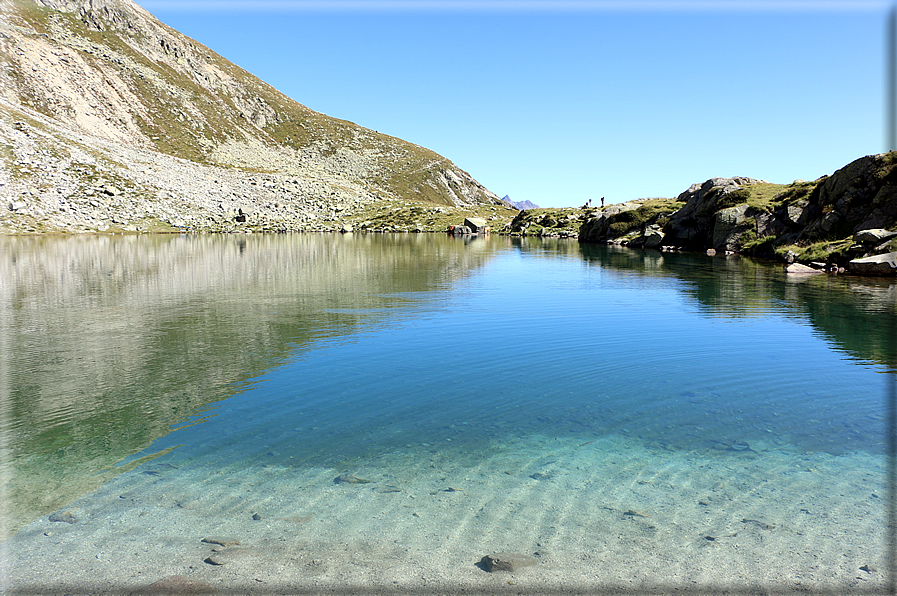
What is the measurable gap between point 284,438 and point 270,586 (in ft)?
15.8

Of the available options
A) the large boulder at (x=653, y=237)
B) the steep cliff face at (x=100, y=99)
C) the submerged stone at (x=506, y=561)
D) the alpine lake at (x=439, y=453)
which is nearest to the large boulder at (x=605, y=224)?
the large boulder at (x=653, y=237)

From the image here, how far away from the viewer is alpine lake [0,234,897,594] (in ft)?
23.3

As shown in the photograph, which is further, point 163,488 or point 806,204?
point 806,204

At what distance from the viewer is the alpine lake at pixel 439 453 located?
7102mm

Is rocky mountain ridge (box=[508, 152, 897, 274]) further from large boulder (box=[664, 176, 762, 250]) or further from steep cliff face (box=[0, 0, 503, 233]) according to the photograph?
steep cliff face (box=[0, 0, 503, 233])

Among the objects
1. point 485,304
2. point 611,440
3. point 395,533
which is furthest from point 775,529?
point 485,304

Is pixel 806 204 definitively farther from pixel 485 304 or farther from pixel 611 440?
pixel 611 440

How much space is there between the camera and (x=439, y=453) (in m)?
10.6

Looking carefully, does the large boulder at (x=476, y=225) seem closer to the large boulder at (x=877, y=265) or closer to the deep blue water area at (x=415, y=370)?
the large boulder at (x=877, y=265)

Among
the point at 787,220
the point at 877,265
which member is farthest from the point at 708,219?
the point at 877,265

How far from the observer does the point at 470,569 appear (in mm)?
6984

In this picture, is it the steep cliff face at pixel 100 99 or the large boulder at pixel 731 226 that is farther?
the steep cliff face at pixel 100 99

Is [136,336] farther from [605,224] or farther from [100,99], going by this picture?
[100,99]

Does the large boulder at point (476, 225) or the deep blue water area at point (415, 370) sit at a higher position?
the large boulder at point (476, 225)
